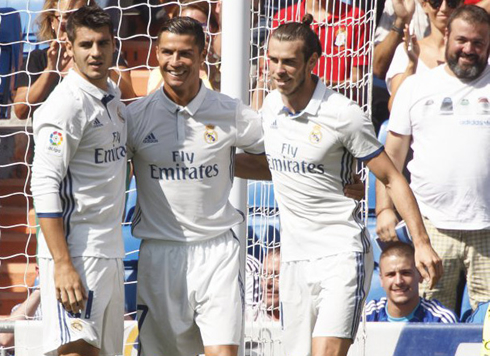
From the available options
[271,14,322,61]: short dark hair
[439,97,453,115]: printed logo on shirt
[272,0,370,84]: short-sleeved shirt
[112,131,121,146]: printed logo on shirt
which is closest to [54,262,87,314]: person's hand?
[112,131,121,146]: printed logo on shirt

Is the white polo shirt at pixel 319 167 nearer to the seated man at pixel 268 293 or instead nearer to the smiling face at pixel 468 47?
the seated man at pixel 268 293

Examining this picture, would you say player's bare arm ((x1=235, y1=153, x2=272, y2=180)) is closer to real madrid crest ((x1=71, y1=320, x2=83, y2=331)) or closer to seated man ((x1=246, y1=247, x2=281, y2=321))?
seated man ((x1=246, y1=247, x2=281, y2=321))

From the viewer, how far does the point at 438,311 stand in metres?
6.16

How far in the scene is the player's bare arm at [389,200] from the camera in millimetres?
6066

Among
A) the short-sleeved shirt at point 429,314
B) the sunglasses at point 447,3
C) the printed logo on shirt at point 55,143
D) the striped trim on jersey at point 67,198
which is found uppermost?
the sunglasses at point 447,3

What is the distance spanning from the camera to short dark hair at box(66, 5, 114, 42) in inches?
172

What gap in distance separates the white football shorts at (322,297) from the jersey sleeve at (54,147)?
3.96ft

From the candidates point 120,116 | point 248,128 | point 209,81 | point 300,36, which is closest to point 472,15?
point 209,81

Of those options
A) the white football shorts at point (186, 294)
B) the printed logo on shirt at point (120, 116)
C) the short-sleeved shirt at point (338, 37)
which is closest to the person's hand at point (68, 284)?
the white football shorts at point (186, 294)

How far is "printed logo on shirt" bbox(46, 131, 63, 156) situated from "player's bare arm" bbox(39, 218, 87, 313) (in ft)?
1.02

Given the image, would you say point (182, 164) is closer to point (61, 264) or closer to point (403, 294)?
point (61, 264)

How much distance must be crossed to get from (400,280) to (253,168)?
1.74 metres

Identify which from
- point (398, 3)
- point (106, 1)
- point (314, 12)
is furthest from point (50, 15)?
Result: point (398, 3)

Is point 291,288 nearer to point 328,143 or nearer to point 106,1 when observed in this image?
point 328,143
